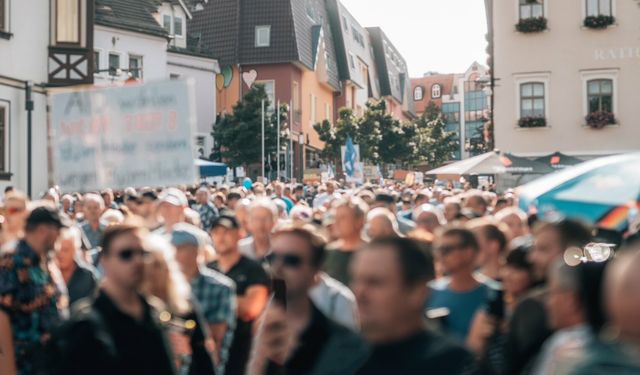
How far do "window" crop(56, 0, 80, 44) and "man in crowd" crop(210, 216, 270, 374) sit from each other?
61.3 ft

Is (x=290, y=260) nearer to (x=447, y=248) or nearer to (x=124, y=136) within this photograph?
(x=447, y=248)

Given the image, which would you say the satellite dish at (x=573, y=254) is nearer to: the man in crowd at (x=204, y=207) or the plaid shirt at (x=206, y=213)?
the plaid shirt at (x=206, y=213)

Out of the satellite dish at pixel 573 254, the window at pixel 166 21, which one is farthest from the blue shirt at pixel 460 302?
the window at pixel 166 21

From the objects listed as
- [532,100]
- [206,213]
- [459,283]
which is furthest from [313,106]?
[459,283]

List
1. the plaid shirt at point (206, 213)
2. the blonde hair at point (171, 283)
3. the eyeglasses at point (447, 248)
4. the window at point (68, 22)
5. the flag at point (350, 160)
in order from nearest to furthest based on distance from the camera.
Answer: the blonde hair at point (171, 283), the eyeglasses at point (447, 248), the plaid shirt at point (206, 213), the window at point (68, 22), the flag at point (350, 160)

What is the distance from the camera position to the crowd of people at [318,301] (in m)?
3.40

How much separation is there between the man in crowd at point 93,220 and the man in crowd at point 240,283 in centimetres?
378

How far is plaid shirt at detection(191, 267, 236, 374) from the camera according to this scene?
604 cm

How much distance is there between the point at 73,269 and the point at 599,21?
1067 inches

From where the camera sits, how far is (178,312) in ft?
16.5

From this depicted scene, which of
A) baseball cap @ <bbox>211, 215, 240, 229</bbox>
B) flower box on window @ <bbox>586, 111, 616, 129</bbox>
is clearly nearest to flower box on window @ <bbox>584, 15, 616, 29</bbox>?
flower box on window @ <bbox>586, 111, 616, 129</bbox>

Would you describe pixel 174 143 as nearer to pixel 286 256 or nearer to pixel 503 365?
pixel 286 256

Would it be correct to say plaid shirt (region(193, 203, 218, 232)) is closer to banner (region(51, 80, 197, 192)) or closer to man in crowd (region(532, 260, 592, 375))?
banner (region(51, 80, 197, 192))

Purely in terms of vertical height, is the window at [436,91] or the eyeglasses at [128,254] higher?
the window at [436,91]
